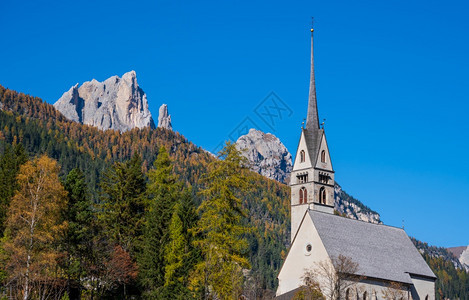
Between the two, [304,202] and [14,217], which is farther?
[304,202]

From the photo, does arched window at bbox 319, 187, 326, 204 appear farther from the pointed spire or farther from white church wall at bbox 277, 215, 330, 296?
white church wall at bbox 277, 215, 330, 296

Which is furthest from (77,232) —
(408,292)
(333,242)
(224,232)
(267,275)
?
(267,275)

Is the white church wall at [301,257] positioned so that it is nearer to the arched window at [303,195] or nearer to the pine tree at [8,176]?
the arched window at [303,195]

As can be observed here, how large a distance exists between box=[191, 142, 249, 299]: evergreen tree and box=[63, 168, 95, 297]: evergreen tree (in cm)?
1117

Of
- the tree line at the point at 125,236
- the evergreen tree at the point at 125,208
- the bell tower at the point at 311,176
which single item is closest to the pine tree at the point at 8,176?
the tree line at the point at 125,236

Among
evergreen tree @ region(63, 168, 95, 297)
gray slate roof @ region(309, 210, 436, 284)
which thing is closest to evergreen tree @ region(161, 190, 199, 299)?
evergreen tree @ region(63, 168, 95, 297)

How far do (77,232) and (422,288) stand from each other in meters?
40.8

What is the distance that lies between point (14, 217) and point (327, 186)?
50.2m

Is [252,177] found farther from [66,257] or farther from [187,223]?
[66,257]

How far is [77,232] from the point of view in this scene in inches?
2167

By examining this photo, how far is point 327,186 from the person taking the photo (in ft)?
291

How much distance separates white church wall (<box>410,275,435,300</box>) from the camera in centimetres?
7317

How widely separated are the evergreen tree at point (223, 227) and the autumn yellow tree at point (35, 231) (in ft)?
35.8

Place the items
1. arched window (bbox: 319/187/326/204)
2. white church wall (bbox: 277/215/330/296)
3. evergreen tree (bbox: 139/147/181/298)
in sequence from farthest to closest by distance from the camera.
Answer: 1. arched window (bbox: 319/187/326/204)
2. white church wall (bbox: 277/215/330/296)
3. evergreen tree (bbox: 139/147/181/298)
